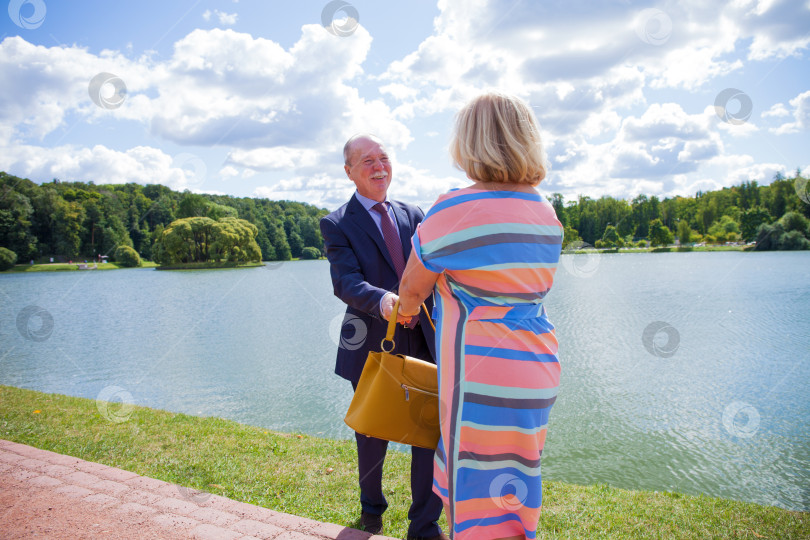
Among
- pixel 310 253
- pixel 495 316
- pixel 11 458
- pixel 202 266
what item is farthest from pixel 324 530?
pixel 310 253

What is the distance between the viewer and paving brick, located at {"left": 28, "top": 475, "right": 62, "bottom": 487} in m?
3.89

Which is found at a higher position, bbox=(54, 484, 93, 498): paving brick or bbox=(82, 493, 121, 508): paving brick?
bbox=(82, 493, 121, 508): paving brick

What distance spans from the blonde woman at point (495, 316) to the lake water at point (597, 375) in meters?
5.23

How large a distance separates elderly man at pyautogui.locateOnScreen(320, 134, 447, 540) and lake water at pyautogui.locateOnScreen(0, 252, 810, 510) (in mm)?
4040

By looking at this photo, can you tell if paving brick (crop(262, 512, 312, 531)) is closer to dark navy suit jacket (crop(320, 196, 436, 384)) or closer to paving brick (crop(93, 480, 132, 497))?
dark navy suit jacket (crop(320, 196, 436, 384))

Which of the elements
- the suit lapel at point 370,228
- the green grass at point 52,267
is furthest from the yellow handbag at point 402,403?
the green grass at point 52,267

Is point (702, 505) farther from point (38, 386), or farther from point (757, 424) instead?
point (38, 386)

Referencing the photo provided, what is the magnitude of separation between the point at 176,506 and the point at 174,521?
0.90 feet

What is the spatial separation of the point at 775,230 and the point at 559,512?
9628 centimetres

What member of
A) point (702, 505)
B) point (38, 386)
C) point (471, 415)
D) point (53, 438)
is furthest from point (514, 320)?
point (38, 386)

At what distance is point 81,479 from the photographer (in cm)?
400

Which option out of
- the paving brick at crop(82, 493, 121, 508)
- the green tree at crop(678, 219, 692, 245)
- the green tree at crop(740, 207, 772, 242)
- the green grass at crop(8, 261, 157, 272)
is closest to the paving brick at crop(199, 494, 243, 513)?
the paving brick at crop(82, 493, 121, 508)

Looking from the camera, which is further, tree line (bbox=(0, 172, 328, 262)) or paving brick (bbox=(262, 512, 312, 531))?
tree line (bbox=(0, 172, 328, 262))

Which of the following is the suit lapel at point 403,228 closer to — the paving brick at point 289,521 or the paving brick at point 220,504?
the paving brick at point 289,521
